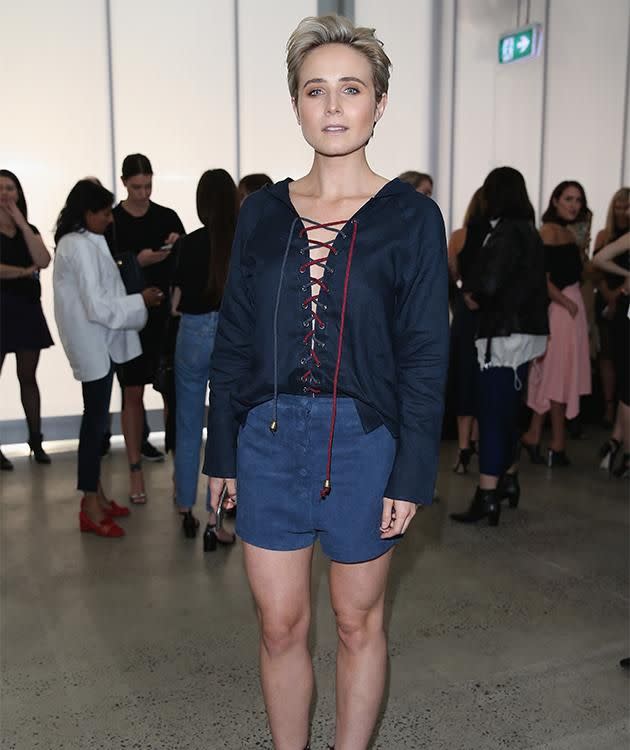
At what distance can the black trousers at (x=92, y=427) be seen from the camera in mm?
3605

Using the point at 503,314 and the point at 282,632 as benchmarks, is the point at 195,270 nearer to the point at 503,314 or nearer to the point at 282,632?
the point at 503,314

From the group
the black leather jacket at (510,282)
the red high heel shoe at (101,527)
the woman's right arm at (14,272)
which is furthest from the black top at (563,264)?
the woman's right arm at (14,272)

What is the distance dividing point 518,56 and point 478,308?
337 centimetres

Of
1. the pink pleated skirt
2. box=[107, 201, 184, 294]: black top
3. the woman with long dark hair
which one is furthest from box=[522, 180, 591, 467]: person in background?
the woman with long dark hair

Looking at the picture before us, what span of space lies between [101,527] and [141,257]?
4.13 feet

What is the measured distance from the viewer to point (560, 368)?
5113 millimetres

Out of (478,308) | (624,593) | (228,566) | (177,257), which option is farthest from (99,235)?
(624,593)

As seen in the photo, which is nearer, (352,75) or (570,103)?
(352,75)

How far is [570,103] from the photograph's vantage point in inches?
275

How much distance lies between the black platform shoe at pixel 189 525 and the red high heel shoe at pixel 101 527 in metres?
0.27

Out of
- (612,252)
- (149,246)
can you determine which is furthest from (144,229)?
(612,252)

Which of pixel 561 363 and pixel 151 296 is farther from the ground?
pixel 151 296

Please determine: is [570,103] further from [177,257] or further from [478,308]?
[177,257]

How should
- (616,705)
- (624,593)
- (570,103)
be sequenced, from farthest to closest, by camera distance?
(570,103)
(624,593)
(616,705)
